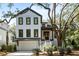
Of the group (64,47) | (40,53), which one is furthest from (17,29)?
(64,47)

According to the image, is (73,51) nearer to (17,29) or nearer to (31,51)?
(31,51)

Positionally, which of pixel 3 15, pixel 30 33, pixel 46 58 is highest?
pixel 3 15

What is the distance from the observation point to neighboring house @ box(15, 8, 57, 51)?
375 centimetres

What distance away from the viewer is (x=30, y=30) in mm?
3766

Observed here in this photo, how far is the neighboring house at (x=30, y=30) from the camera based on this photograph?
3752 mm

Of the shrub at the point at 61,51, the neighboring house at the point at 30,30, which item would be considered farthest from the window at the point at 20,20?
the shrub at the point at 61,51

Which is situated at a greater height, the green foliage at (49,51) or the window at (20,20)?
the window at (20,20)

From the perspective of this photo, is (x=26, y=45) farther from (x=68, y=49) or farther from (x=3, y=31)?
(x=68, y=49)

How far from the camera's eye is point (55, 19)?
12.4ft

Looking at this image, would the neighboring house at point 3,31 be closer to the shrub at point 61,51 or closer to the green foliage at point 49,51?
the green foliage at point 49,51

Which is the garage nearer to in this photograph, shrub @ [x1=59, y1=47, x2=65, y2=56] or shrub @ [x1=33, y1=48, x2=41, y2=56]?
shrub @ [x1=33, y1=48, x2=41, y2=56]

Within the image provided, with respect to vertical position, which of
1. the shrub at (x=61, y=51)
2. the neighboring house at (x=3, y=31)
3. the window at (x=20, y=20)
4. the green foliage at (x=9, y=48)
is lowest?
the shrub at (x=61, y=51)

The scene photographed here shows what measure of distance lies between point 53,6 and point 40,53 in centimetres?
71

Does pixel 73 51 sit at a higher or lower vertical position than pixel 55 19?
lower
